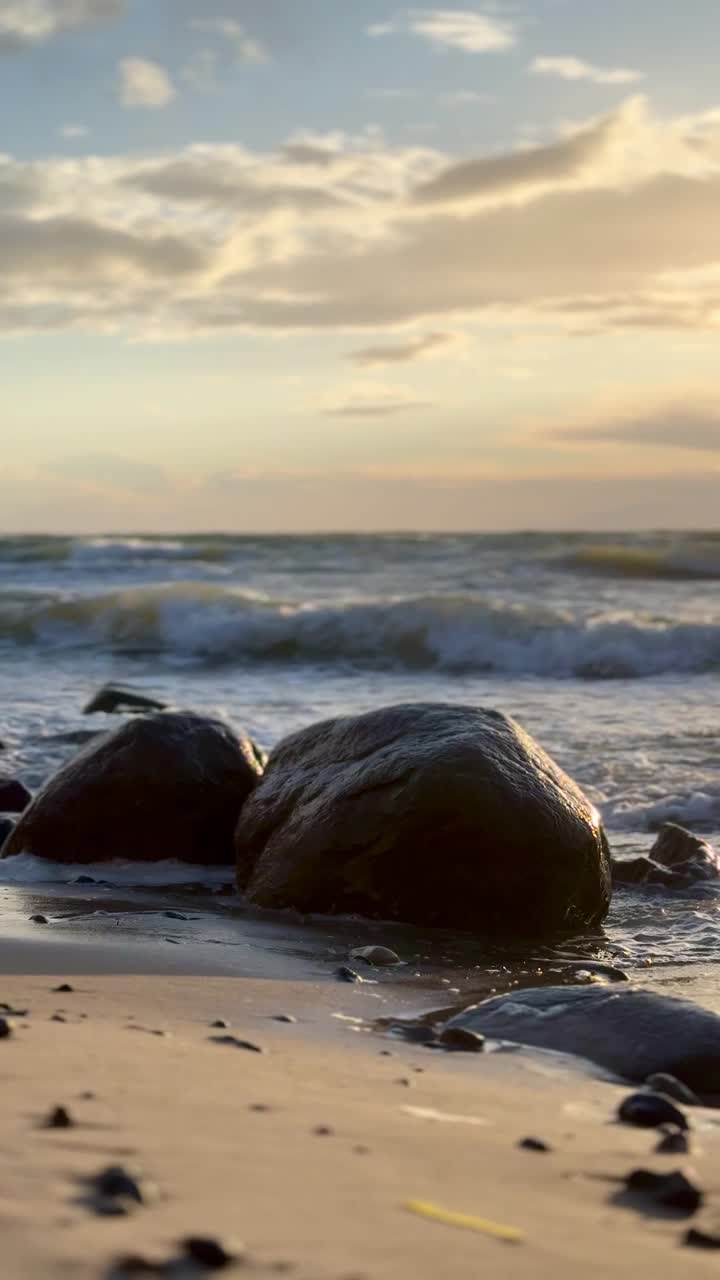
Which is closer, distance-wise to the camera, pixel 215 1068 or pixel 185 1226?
pixel 185 1226

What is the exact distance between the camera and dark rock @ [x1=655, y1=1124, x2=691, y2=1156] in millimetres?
2535

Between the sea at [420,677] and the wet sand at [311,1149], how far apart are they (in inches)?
43.4

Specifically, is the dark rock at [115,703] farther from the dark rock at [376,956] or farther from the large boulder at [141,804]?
the dark rock at [376,956]

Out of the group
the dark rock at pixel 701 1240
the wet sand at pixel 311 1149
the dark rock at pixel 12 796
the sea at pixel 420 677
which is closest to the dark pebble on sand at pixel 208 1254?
the wet sand at pixel 311 1149

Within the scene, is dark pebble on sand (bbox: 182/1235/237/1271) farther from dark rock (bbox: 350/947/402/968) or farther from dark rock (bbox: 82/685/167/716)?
dark rock (bbox: 82/685/167/716)

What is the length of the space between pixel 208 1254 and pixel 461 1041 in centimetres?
165

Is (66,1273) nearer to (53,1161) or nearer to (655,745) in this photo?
(53,1161)

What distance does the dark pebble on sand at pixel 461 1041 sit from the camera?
336 cm

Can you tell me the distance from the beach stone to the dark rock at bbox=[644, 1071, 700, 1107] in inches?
3.2

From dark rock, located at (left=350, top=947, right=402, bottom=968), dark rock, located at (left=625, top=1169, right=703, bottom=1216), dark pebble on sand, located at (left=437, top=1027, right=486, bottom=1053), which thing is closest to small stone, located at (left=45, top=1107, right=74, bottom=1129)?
dark rock, located at (left=625, top=1169, right=703, bottom=1216)

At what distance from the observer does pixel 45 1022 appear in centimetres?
319

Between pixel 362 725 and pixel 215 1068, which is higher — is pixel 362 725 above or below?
above

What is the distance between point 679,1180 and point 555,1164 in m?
0.22

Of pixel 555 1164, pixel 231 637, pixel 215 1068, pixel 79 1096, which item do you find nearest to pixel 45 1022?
pixel 215 1068
